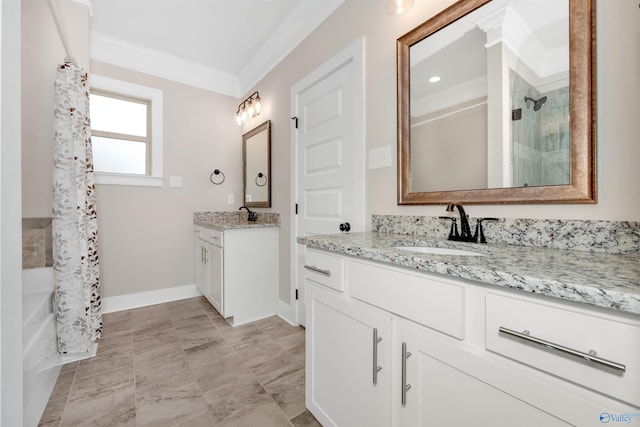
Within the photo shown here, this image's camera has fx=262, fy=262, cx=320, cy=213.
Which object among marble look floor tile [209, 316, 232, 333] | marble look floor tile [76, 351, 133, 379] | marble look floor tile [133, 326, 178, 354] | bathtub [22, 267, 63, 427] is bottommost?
marble look floor tile [76, 351, 133, 379]

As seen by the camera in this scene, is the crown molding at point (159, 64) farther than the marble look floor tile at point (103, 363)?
Yes

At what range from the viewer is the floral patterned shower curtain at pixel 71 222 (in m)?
1.63

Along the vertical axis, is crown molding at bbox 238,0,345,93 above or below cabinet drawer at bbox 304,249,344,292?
above

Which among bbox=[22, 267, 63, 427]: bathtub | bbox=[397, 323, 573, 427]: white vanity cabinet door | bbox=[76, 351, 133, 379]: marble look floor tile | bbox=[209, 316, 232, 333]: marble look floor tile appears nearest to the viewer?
bbox=[397, 323, 573, 427]: white vanity cabinet door

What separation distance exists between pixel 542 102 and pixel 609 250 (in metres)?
0.55

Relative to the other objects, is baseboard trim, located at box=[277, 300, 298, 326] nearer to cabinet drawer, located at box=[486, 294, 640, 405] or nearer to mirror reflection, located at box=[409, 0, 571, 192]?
mirror reflection, located at box=[409, 0, 571, 192]

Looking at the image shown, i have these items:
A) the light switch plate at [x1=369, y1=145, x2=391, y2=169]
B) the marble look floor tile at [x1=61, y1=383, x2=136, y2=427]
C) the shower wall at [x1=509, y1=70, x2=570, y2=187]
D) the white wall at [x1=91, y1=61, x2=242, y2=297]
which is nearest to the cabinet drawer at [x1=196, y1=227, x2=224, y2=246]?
the white wall at [x1=91, y1=61, x2=242, y2=297]

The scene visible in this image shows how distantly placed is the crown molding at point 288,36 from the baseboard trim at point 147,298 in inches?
96.5

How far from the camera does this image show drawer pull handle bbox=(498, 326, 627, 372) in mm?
458

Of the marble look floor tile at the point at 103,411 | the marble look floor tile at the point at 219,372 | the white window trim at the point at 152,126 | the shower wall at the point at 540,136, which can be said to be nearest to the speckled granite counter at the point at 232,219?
the white window trim at the point at 152,126

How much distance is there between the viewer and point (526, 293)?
1.86 feet

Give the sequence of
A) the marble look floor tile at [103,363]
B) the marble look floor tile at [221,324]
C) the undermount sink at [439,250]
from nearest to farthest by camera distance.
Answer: the undermount sink at [439,250], the marble look floor tile at [103,363], the marble look floor tile at [221,324]

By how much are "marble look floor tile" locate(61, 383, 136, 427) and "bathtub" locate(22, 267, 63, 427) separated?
0.13 meters

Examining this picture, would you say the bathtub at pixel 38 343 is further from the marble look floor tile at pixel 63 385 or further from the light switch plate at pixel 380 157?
the light switch plate at pixel 380 157
